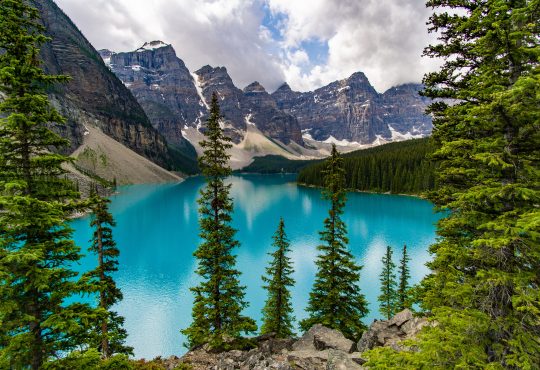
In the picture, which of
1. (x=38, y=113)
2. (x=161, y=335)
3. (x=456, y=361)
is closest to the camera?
(x=456, y=361)

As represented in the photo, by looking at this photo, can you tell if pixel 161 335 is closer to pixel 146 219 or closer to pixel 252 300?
pixel 252 300

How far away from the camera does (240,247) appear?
5475cm

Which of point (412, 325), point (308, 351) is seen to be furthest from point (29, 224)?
point (412, 325)

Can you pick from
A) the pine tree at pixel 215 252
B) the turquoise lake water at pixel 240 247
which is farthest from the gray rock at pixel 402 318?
the turquoise lake water at pixel 240 247

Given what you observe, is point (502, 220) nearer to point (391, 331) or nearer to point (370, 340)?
point (370, 340)

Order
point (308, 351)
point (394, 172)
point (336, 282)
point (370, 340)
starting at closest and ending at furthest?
1. point (370, 340)
2. point (308, 351)
3. point (336, 282)
4. point (394, 172)

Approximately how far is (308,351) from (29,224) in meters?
13.6

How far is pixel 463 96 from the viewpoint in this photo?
830 cm

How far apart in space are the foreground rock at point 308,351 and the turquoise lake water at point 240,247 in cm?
1259

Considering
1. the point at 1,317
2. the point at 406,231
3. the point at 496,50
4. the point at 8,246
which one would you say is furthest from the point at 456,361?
the point at 406,231

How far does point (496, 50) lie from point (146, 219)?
285ft

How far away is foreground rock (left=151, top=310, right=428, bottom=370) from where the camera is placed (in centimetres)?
1266

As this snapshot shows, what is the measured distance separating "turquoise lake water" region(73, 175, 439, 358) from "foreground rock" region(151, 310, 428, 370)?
496 inches

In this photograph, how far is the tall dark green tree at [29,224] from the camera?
7164 mm
